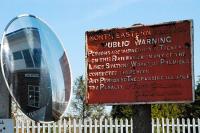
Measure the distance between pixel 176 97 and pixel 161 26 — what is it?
1.07 meters

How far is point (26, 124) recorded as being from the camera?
1398cm

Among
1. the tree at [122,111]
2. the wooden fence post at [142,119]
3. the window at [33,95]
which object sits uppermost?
the window at [33,95]

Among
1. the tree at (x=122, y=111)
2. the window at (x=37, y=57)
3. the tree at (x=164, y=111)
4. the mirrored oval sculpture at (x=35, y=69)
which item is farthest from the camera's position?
the tree at (x=122, y=111)

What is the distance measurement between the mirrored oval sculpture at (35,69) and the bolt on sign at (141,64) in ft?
4.25

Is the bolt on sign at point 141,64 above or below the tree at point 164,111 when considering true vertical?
above

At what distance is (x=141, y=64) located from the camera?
7246 millimetres

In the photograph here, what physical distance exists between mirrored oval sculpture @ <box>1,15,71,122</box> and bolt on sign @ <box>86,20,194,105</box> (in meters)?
1.29

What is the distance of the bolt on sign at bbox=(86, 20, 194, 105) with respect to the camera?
705cm

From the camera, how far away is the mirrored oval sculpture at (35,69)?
5.03m

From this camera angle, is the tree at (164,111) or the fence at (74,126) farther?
the tree at (164,111)

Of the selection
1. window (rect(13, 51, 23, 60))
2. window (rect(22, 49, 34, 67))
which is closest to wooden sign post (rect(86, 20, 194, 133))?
window (rect(22, 49, 34, 67))

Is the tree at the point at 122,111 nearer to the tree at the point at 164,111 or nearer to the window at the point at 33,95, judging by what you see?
the tree at the point at 164,111

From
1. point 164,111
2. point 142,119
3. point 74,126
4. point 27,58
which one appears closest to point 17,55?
point 27,58

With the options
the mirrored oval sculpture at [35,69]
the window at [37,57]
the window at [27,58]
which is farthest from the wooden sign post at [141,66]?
the window at [27,58]
